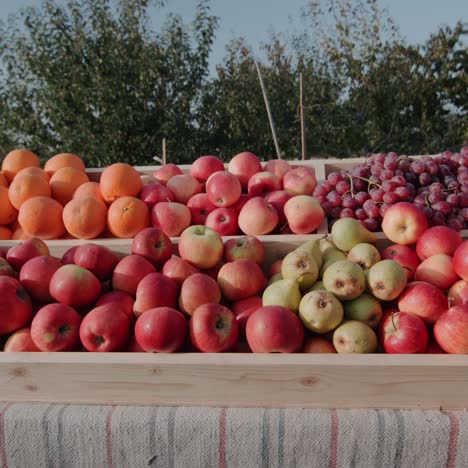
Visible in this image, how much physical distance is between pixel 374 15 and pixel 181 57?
3.90 m

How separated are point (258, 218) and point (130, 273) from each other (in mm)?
736

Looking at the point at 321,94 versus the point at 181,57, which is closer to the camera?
the point at 181,57

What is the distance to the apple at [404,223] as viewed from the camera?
6.48 feet

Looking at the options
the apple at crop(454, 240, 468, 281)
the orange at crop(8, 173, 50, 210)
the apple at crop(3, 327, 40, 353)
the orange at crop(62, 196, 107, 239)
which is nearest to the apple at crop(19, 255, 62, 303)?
the apple at crop(3, 327, 40, 353)

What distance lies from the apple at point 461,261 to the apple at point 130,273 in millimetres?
1203

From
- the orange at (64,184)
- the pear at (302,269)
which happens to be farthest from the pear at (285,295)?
the orange at (64,184)

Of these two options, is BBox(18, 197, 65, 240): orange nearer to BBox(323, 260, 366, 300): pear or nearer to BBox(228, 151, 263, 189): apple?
BBox(228, 151, 263, 189): apple

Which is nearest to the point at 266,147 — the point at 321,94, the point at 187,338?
the point at 321,94

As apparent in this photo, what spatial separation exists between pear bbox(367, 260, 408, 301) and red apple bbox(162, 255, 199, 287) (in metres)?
0.72

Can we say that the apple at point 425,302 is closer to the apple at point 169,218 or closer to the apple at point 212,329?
the apple at point 212,329

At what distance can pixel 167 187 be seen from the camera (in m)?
2.65

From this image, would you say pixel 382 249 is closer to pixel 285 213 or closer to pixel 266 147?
pixel 285 213

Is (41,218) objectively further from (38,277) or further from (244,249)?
(244,249)

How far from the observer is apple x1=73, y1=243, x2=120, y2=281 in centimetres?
184
